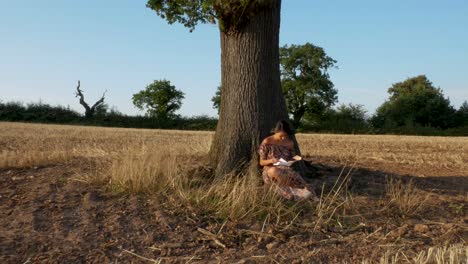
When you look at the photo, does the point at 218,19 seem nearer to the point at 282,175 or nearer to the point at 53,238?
the point at 282,175

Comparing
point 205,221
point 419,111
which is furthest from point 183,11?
point 419,111

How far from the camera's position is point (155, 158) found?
669cm

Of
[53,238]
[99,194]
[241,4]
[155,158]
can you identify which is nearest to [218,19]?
[241,4]

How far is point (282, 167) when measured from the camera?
20.4 feet

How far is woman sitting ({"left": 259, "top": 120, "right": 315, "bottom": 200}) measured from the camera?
19.8ft

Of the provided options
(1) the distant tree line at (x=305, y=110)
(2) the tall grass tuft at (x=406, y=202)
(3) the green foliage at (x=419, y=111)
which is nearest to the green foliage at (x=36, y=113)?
(1) the distant tree line at (x=305, y=110)

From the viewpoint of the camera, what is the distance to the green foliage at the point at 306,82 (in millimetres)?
50469

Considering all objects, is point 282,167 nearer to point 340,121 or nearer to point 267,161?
point 267,161

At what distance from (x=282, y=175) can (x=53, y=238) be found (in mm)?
2770

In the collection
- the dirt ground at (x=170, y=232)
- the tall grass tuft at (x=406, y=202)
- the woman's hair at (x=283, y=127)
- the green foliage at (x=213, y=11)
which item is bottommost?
the dirt ground at (x=170, y=232)

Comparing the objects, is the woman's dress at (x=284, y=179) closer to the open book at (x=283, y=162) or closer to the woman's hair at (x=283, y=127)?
the open book at (x=283, y=162)

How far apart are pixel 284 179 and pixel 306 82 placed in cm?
4643

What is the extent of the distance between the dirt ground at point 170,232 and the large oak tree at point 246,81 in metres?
1.61

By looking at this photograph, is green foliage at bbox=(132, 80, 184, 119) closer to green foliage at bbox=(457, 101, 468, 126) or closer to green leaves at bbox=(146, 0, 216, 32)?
green foliage at bbox=(457, 101, 468, 126)
